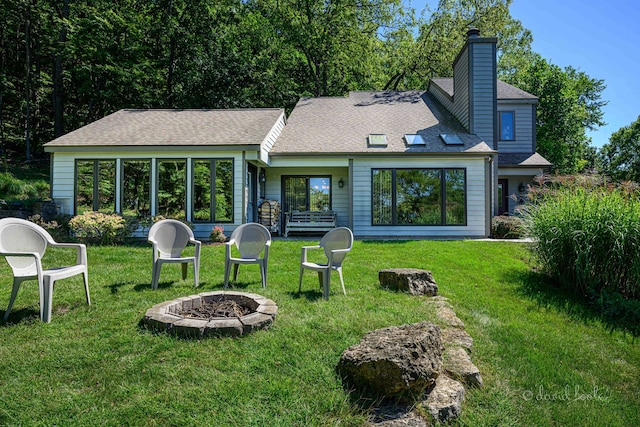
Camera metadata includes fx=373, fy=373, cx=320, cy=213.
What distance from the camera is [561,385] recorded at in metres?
3.00

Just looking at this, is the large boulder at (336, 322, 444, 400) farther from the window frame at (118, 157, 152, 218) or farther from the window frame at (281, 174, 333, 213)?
the window frame at (281, 174, 333, 213)

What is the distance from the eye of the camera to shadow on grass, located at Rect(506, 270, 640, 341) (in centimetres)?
471

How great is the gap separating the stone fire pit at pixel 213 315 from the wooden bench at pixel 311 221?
7.43 meters

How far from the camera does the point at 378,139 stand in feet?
38.2

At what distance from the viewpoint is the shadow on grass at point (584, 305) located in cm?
471

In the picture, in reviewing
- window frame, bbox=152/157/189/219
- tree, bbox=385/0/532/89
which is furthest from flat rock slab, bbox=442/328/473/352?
tree, bbox=385/0/532/89

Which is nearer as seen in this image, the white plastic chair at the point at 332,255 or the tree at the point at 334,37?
the white plastic chair at the point at 332,255

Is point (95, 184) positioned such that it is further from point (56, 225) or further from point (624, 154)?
point (624, 154)

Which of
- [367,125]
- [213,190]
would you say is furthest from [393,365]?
[367,125]

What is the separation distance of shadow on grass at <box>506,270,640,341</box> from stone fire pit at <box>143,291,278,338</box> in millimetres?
3996

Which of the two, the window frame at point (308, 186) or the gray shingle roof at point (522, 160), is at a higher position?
the gray shingle roof at point (522, 160)

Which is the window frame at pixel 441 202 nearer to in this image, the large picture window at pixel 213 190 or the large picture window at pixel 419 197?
the large picture window at pixel 419 197

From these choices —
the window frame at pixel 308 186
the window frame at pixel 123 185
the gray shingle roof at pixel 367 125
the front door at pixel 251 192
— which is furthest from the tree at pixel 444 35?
the window frame at pixel 123 185

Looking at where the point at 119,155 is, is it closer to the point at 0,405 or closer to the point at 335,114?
the point at 335,114
